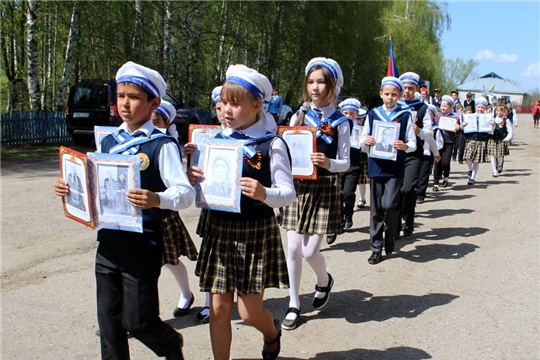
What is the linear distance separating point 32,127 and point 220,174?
15.1 metres

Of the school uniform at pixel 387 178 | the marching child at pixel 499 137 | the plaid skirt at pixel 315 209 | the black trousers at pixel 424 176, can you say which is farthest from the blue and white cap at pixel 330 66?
the marching child at pixel 499 137

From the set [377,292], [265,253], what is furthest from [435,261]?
[265,253]

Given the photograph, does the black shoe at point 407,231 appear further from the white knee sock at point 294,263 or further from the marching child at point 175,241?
the marching child at point 175,241

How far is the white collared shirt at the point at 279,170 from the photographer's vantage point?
3.06 metres

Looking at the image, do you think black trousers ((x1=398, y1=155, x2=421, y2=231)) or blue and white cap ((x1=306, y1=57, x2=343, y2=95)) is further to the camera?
black trousers ((x1=398, y1=155, x2=421, y2=231))

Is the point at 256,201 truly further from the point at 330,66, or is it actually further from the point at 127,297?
the point at 330,66

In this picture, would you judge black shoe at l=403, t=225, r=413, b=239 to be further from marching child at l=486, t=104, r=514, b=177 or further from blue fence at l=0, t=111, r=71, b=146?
blue fence at l=0, t=111, r=71, b=146

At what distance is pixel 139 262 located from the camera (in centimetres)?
289

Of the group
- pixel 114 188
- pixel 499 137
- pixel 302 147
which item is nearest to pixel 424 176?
pixel 499 137

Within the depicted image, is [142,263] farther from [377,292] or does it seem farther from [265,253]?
[377,292]

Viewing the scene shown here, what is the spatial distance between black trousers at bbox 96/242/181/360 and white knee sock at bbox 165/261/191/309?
143 cm

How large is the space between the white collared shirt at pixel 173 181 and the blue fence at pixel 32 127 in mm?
14318

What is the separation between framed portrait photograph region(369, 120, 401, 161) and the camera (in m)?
6.02

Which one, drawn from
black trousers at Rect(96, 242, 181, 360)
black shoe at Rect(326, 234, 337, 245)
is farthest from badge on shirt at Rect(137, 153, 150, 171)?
black shoe at Rect(326, 234, 337, 245)
